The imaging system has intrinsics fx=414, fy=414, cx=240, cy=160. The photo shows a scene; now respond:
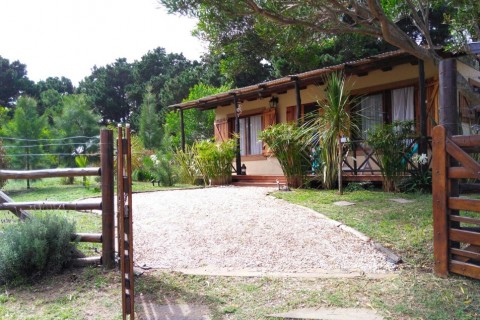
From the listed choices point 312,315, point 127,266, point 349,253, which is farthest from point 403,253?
point 127,266

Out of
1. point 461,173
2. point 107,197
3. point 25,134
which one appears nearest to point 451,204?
point 461,173

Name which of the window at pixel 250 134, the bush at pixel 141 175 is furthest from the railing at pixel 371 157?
the bush at pixel 141 175

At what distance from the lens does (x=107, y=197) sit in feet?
14.3

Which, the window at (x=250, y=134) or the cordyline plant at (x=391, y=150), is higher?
the window at (x=250, y=134)

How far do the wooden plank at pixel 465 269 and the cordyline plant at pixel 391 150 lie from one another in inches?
194

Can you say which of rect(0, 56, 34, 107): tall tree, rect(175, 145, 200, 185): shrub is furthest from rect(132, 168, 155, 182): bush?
rect(0, 56, 34, 107): tall tree

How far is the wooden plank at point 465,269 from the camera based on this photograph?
3600 mm

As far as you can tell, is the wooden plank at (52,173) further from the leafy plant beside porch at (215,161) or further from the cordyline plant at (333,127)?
the leafy plant beside porch at (215,161)

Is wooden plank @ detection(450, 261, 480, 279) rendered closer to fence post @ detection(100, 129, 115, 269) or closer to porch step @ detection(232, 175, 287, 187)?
fence post @ detection(100, 129, 115, 269)

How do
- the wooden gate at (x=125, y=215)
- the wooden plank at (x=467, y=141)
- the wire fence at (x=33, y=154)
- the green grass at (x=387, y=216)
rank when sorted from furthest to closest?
the wire fence at (x=33, y=154) < the green grass at (x=387, y=216) < the wooden plank at (x=467, y=141) < the wooden gate at (x=125, y=215)

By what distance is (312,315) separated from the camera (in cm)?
325

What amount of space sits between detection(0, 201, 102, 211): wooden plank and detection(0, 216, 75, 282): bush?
0.60 feet

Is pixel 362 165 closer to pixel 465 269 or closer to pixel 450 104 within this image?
pixel 450 104

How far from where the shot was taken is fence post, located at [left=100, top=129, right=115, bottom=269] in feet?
14.2
